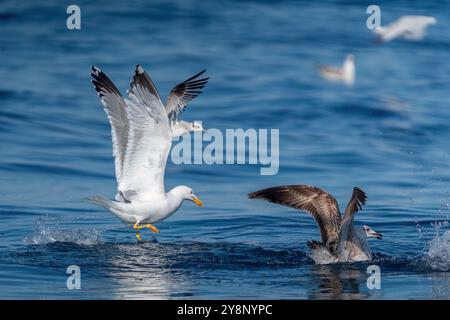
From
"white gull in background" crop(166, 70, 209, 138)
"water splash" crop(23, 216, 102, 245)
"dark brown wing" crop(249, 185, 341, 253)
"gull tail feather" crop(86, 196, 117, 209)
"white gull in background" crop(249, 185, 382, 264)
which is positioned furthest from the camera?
"white gull in background" crop(166, 70, 209, 138)

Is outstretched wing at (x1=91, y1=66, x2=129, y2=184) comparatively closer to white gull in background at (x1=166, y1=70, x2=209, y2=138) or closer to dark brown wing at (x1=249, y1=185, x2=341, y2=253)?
dark brown wing at (x1=249, y1=185, x2=341, y2=253)

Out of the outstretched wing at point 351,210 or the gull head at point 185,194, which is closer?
the outstretched wing at point 351,210

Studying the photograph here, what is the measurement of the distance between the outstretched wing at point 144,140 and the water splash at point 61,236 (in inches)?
30.5

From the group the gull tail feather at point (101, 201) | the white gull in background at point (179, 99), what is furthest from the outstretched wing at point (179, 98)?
the gull tail feather at point (101, 201)

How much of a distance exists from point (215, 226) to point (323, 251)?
267 centimetres

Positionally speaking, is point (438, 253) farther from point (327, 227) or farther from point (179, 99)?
point (179, 99)

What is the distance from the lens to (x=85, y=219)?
1417 cm

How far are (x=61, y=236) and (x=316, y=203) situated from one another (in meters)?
3.00

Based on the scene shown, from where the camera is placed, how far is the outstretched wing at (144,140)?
11.2 meters

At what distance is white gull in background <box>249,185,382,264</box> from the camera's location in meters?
11.4

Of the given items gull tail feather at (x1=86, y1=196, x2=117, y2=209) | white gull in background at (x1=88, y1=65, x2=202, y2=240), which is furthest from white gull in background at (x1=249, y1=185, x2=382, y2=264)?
gull tail feather at (x1=86, y1=196, x2=117, y2=209)

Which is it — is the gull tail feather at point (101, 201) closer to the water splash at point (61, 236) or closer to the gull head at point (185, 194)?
the water splash at point (61, 236)

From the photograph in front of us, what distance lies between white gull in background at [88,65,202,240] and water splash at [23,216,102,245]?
569 mm
